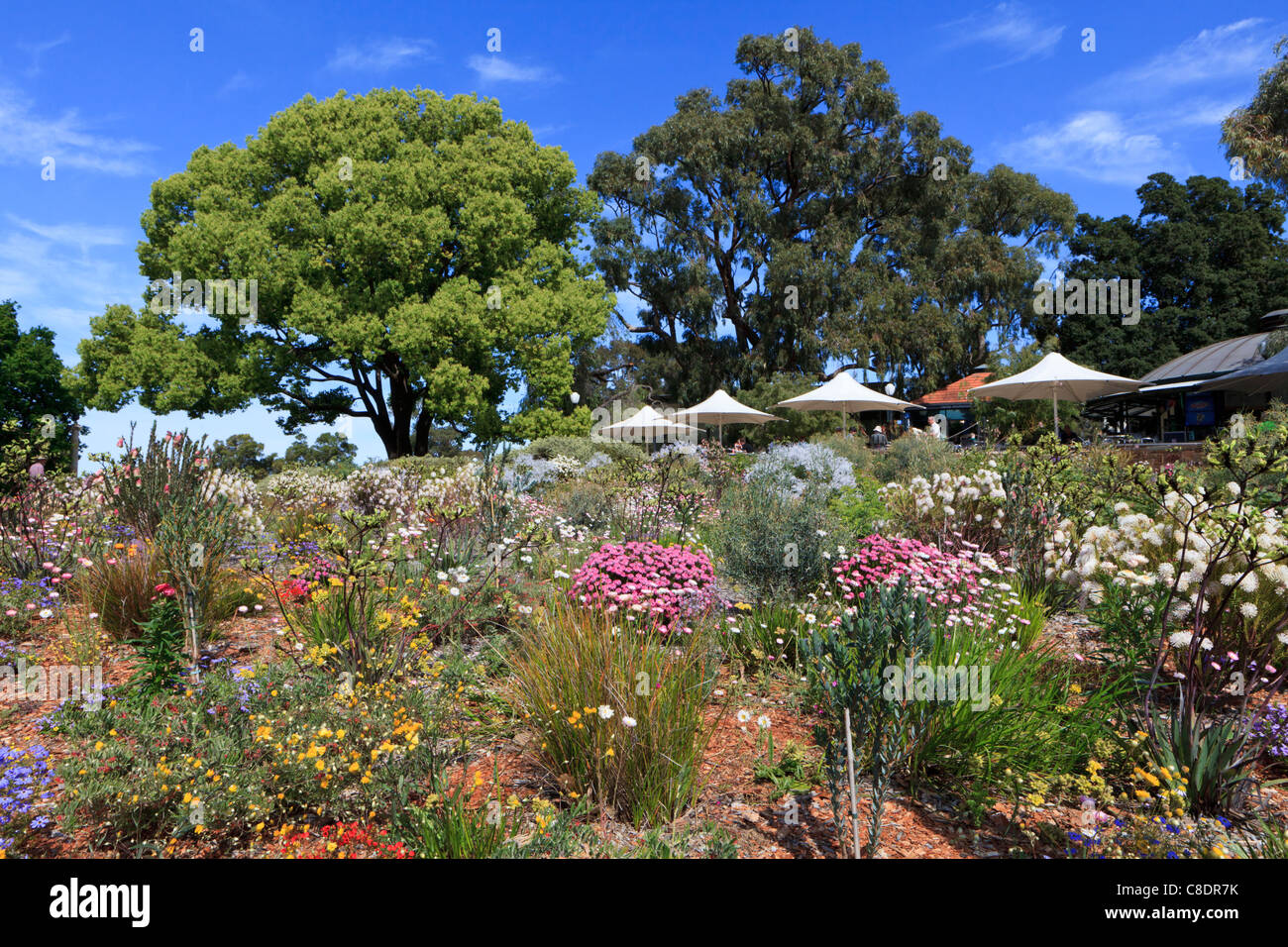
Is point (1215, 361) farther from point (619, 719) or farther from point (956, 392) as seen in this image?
point (619, 719)

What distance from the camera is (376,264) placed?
755 inches

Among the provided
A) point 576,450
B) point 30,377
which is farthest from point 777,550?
point 30,377

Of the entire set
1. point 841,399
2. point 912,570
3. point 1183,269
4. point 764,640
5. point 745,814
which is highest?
point 1183,269

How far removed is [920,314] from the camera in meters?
25.2

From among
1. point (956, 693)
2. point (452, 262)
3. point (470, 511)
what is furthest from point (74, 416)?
point (956, 693)

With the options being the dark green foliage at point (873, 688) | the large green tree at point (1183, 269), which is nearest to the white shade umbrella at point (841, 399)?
the dark green foliage at point (873, 688)

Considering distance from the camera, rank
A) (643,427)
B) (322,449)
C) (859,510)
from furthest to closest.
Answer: (322,449)
(643,427)
(859,510)

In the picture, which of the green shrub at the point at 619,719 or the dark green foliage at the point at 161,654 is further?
the dark green foliage at the point at 161,654

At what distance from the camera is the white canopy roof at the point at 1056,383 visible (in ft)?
47.6

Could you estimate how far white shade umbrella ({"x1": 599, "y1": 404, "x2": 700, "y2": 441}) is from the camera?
57.0 ft

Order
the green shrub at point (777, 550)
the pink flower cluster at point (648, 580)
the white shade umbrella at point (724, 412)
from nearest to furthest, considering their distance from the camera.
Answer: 1. the pink flower cluster at point (648, 580)
2. the green shrub at point (777, 550)
3. the white shade umbrella at point (724, 412)

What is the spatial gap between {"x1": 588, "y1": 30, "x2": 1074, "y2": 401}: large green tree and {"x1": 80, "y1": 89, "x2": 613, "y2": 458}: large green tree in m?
5.59

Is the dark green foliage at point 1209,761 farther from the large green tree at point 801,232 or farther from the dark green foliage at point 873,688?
the large green tree at point 801,232

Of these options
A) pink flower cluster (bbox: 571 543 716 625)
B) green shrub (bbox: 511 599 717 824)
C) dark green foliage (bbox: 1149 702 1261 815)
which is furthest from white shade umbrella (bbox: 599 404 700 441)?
dark green foliage (bbox: 1149 702 1261 815)
